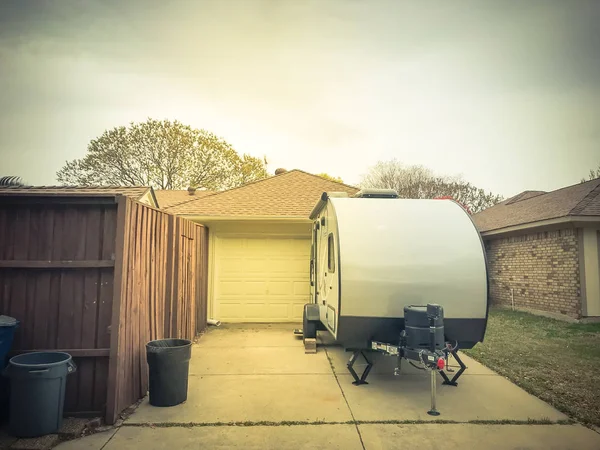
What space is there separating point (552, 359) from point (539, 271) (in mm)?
A: 6936

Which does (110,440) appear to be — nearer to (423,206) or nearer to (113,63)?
(423,206)

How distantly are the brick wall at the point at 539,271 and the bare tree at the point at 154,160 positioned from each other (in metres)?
21.6

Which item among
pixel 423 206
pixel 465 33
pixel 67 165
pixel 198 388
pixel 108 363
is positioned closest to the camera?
pixel 108 363

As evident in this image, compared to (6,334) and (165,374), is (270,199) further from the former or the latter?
(6,334)

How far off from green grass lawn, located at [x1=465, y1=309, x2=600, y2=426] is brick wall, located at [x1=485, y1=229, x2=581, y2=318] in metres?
0.92

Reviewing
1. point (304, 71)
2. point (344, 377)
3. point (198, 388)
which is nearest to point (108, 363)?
point (198, 388)

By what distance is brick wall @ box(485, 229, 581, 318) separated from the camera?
480 inches

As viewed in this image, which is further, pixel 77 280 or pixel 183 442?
pixel 77 280

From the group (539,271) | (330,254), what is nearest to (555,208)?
(539,271)

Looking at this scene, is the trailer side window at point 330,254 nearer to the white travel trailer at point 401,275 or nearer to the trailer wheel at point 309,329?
the white travel trailer at point 401,275

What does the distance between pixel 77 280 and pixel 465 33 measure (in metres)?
12.5

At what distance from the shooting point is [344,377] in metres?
6.46

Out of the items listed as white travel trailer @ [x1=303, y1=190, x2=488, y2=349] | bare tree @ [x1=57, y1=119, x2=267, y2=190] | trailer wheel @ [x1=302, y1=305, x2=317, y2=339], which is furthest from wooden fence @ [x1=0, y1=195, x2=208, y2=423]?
bare tree @ [x1=57, y1=119, x2=267, y2=190]

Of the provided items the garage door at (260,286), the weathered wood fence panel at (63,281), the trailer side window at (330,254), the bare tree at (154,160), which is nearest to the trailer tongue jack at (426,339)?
the trailer side window at (330,254)
